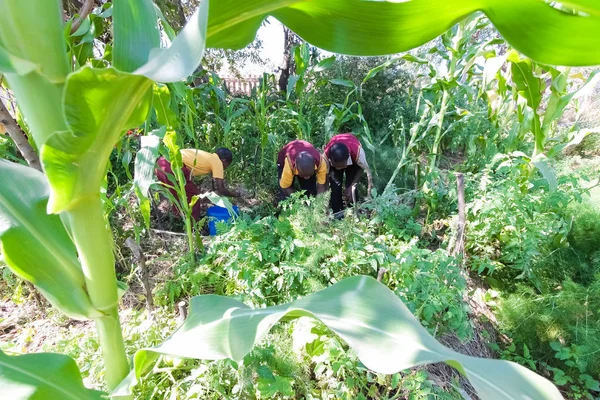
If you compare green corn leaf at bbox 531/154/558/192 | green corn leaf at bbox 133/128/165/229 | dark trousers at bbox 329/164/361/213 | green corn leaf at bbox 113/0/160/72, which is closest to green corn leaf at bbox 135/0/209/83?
green corn leaf at bbox 113/0/160/72

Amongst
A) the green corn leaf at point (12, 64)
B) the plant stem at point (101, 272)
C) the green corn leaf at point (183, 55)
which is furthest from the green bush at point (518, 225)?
the green corn leaf at point (12, 64)

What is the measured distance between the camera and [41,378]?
0.60 metres

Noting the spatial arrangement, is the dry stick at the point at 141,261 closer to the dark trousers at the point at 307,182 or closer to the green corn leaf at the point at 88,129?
the green corn leaf at the point at 88,129

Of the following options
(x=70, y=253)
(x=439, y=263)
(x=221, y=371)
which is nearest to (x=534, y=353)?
(x=439, y=263)

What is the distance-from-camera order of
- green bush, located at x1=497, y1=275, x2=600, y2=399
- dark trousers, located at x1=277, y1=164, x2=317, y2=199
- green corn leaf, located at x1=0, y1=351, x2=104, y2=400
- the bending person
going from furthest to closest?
1. dark trousers, located at x1=277, y1=164, x2=317, y2=199
2. the bending person
3. green bush, located at x1=497, y1=275, x2=600, y2=399
4. green corn leaf, located at x1=0, y1=351, x2=104, y2=400

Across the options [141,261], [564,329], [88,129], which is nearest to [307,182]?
[141,261]

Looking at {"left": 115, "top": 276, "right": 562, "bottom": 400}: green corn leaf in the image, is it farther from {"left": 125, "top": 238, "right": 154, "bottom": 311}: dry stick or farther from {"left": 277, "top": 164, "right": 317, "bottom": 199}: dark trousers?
{"left": 277, "top": 164, "right": 317, "bottom": 199}: dark trousers

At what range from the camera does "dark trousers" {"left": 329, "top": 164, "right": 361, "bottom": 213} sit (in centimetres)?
335

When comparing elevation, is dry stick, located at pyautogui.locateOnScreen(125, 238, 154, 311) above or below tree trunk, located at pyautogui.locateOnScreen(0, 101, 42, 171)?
below

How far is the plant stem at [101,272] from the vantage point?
0.53 m

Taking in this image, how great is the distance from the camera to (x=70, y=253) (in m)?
0.62

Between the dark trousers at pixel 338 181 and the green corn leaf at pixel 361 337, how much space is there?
2742 mm

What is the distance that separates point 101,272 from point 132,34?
15.5 inches

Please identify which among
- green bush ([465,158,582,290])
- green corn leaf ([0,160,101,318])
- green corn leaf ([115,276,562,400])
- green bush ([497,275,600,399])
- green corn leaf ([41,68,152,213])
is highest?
green corn leaf ([41,68,152,213])
